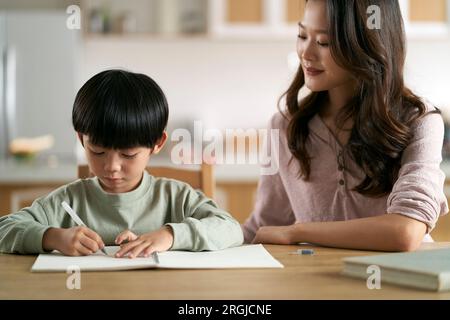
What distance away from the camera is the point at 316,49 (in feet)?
4.87

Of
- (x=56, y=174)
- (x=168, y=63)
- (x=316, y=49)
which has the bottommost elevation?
(x=56, y=174)

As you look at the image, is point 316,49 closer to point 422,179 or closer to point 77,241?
point 422,179

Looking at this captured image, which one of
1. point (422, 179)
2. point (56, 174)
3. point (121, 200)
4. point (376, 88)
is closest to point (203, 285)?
point (121, 200)

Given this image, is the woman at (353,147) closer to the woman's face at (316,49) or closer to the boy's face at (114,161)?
the woman's face at (316,49)

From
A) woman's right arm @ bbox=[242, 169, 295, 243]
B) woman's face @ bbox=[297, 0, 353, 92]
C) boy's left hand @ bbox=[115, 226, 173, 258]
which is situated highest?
woman's face @ bbox=[297, 0, 353, 92]

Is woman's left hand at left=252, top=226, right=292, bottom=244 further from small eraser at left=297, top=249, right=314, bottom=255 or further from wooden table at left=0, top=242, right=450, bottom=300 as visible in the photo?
wooden table at left=0, top=242, right=450, bottom=300

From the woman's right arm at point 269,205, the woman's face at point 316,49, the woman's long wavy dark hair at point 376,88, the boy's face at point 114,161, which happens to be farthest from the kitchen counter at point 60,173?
the boy's face at point 114,161

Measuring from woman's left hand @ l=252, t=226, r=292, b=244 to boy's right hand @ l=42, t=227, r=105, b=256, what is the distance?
→ 361 millimetres

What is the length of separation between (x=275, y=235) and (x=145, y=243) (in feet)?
1.09

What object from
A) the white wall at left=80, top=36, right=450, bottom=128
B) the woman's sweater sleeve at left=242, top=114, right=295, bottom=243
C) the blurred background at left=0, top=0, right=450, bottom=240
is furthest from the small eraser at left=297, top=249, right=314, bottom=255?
the white wall at left=80, top=36, right=450, bottom=128

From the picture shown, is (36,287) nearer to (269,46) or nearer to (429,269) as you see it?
(429,269)

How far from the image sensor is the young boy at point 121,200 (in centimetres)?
117

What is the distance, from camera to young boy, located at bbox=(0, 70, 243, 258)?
117cm
